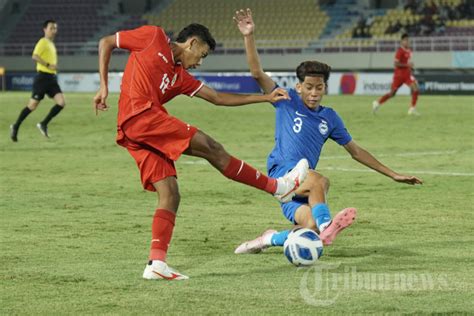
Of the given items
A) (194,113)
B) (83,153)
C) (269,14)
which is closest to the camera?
(83,153)

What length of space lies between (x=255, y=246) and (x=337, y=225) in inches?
28.9

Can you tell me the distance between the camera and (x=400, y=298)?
640cm

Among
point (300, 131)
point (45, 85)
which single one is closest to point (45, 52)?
point (45, 85)

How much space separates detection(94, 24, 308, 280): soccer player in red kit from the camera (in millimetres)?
7293

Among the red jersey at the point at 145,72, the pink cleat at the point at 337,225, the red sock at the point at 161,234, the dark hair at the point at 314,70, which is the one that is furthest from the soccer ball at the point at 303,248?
the dark hair at the point at 314,70

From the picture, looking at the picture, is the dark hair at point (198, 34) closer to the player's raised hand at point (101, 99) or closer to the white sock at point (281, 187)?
the player's raised hand at point (101, 99)

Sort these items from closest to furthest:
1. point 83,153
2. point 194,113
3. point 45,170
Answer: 1. point 45,170
2. point 83,153
3. point 194,113

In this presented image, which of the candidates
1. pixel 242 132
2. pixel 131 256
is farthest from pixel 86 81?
pixel 131 256

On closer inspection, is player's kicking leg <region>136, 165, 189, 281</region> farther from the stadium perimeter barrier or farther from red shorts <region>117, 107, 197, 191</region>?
the stadium perimeter barrier

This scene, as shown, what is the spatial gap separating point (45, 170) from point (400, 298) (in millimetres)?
10255

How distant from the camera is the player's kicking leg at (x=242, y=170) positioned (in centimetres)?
732

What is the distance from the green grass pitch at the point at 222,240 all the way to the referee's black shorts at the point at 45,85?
2.13 metres

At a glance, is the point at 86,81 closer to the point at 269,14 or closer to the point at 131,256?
the point at 269,14

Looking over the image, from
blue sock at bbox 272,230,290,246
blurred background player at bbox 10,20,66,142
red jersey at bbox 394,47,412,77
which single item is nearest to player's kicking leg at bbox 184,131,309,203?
blue sock at bbox 272,230,290,246
